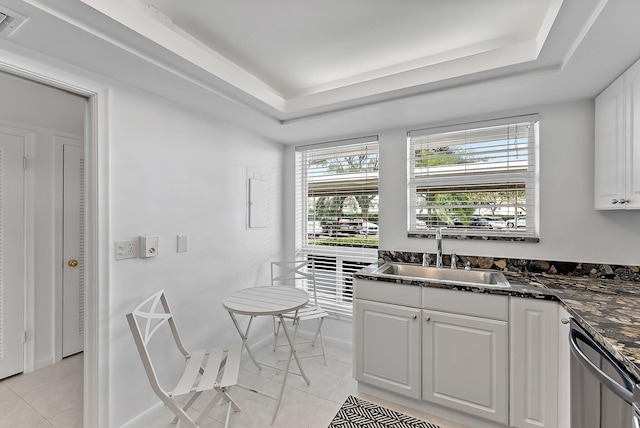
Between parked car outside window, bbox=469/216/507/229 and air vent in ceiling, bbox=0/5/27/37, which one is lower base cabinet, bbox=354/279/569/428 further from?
air vent in ceiling, bbox=0/5/27/37

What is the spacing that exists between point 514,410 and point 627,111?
1.84m

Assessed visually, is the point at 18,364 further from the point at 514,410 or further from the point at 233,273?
the point at 514,410

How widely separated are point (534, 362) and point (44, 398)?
3375 mm

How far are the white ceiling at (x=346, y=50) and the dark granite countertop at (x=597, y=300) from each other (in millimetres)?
1269

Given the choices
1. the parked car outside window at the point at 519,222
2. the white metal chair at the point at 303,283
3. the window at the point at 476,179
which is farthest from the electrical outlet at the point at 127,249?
the parked car outside window at the point at 519,222

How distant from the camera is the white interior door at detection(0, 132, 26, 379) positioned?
2.45m

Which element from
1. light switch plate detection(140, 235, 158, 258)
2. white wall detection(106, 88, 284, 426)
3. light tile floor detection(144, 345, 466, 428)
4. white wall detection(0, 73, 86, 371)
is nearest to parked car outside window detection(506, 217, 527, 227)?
light tile floor detection(144, 345, 466, 428)

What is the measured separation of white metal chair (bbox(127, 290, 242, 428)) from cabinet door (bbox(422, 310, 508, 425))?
1280 millimetres

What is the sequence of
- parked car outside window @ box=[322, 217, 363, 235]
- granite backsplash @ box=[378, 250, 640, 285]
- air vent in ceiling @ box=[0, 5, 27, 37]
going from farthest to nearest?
1. parked car outside window @ box=[322, 217, 363, 235]
2. granite backsplash @ box=[378, 250, 640, 285]
3. air vent in ceiling @ box=[0, 5, 27, 37]

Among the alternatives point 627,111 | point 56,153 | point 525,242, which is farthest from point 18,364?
point 627,111

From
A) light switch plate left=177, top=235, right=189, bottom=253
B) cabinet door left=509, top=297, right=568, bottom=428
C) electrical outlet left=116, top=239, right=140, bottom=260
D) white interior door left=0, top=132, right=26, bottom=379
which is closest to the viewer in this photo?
cabinet door left=509, top=297, right=568, bottom=428

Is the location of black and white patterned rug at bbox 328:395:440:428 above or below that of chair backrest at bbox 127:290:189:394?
below

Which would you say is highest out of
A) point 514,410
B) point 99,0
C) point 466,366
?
point 99,0

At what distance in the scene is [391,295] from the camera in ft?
7.07
